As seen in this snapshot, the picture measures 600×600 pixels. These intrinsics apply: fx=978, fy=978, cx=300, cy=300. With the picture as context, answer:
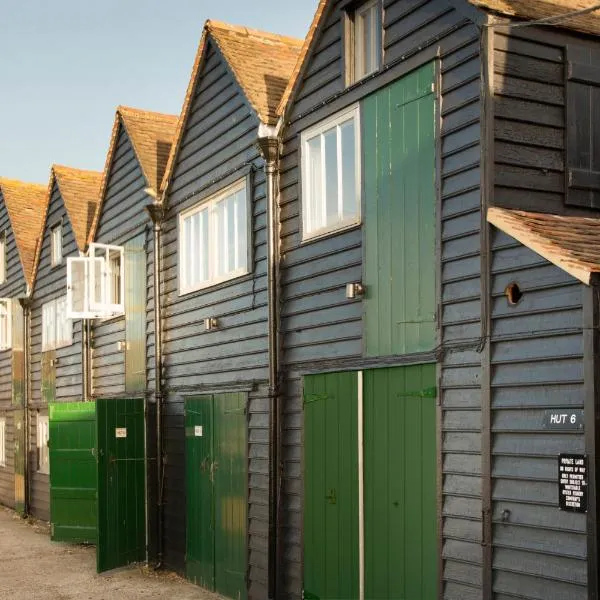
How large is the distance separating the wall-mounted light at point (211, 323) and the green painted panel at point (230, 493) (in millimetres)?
937

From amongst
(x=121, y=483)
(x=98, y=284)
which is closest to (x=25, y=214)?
(x=98, y=284)

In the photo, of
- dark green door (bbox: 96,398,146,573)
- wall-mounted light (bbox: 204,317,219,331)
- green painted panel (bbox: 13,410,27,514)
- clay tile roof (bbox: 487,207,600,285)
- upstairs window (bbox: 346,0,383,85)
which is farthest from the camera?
green painted panel (bbox: 13,410,27,514)

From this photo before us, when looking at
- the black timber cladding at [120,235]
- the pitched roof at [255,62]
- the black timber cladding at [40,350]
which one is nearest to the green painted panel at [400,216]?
the pitched roof at [255,62]

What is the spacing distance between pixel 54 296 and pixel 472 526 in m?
15.1

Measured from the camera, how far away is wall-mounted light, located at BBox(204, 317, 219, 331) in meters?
13.2

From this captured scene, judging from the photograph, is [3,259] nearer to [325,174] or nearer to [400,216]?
[325,174]

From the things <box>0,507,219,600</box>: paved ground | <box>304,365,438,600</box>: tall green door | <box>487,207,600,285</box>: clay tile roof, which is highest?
<box>487,207,600,285</box>: clay tile roof

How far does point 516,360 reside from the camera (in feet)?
25.3

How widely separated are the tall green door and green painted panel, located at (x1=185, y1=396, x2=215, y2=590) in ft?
9.54

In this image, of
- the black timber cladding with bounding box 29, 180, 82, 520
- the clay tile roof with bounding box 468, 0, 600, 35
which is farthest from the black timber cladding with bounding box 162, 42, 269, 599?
the black timber cladding with bounding box 29, 180, 82, 520

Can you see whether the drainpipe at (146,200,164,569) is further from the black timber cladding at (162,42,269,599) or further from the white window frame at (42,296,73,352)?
the white window frame at (42,296,73,352)

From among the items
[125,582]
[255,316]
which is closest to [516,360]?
[255,316]

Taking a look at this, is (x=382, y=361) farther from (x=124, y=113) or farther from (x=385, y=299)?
(x=124, y=113)

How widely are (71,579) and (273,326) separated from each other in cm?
558
